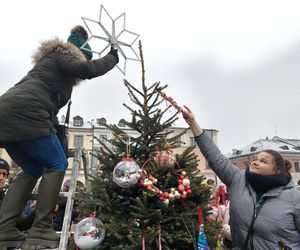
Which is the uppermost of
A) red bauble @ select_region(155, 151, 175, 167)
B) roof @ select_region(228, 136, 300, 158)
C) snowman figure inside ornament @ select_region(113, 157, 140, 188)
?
roof @ select_region(228, 136, 300, 158)

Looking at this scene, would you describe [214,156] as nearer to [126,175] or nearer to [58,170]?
[126,175]

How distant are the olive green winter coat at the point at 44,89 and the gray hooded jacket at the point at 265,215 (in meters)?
1.37

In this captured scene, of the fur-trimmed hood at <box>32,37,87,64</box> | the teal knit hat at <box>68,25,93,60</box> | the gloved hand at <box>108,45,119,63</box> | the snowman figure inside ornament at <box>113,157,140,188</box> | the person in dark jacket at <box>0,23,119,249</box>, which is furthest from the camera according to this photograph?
the teal knit hat at <box>68,25,93,60</box>

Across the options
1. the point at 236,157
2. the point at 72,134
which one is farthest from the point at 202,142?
the point at 236,157

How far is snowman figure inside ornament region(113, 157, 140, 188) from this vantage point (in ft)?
9.77

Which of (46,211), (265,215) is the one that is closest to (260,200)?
(265,215)

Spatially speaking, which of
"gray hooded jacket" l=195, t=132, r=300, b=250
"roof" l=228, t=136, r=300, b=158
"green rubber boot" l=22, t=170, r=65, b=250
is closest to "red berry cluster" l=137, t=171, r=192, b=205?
"gray hooded jacket" l=195, t=132, r=300, b=250

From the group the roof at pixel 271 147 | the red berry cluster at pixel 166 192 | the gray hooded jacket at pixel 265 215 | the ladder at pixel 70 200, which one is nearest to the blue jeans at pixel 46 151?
the ladder at pixel 70 200

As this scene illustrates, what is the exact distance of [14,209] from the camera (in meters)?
2.99

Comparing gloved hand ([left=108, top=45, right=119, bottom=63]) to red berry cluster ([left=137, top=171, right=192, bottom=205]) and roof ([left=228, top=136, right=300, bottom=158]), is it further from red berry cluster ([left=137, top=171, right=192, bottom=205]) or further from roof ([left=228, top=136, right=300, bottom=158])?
roof ([left=228, top=136, right=300, bottom=158])

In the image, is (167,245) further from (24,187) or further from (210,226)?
(24,187)

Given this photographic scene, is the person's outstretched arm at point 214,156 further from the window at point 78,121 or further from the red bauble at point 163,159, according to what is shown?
the window at point 78,121

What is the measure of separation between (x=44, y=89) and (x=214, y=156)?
5.32 ft

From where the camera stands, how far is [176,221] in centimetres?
305
